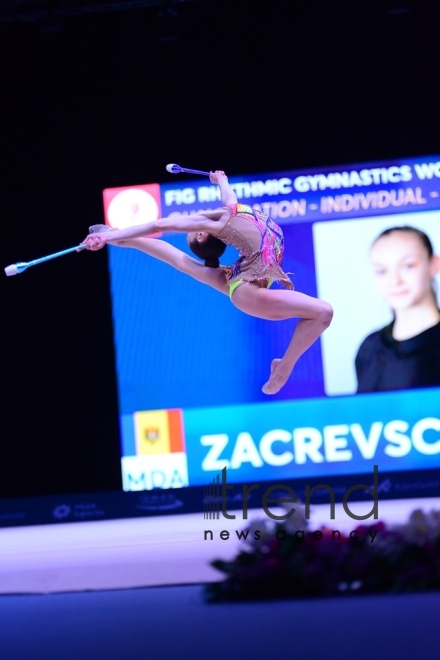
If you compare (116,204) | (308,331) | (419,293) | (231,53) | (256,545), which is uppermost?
(231,53)

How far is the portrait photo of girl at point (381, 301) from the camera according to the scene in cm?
840

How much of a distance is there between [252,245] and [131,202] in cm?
418

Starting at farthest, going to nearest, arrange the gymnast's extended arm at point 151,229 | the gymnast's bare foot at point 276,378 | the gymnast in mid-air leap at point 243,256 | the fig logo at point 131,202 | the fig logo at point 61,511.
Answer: the fig logo at point 61,511, the fig logo at point 131,202, the gymnast's bare foot at point 276,378, the gymnast in mid-air leap at point 243,256, the gymnast's extended arm at point 151,229

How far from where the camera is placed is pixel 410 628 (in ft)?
8.91

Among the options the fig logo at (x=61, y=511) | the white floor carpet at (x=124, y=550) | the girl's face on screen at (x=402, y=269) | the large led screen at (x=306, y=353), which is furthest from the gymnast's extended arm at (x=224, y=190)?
the fig logo at (x=61, y=511)

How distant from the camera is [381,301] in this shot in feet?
27.8

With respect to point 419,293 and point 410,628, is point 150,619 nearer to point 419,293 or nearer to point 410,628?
point 410,628

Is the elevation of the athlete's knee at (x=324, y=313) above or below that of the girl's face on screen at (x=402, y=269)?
below

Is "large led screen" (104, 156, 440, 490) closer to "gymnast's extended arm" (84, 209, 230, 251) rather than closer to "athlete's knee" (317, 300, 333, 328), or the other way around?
"athlete's knee" (317, 300, 333, 328)

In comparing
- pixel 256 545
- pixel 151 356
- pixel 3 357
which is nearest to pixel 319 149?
pixel 151 356

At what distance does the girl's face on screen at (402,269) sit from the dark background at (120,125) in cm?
90

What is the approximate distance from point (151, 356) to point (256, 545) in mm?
5549

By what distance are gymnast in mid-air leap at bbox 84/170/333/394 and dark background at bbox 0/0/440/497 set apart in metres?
3.94

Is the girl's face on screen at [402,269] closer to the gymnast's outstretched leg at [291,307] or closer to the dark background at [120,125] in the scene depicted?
the dark background at [120,125]
